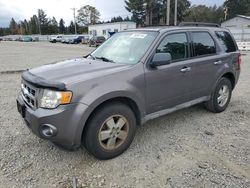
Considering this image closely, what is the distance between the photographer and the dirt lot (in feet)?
10.3

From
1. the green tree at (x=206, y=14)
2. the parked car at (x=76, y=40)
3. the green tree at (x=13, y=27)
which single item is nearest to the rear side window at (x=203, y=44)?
the parked car at (x=76, y=40)

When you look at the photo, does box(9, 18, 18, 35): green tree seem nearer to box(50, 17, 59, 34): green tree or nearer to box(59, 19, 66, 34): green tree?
box(50, 17, 59, 34): green tree

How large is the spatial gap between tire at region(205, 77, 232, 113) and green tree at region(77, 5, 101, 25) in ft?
288

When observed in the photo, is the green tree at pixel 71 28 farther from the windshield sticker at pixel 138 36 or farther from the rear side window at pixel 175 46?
the rear side window at pixel 175 46

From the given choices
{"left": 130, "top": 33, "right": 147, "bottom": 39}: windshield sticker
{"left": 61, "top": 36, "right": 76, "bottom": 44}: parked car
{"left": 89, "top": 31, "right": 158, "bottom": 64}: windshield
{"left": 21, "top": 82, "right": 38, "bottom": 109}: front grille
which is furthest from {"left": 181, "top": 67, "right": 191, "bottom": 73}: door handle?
{"left": 61, "top": 36, "right": 76, "bottom": 44}: parked car

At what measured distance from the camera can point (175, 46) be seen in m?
4.36

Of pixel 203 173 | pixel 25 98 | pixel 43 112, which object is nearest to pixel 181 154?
pixel 203 173

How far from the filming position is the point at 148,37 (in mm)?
4148

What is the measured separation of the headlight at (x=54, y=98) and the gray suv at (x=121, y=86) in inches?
0.5

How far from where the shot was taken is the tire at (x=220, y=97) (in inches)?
205

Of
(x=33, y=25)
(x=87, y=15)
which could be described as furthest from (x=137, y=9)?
(x=33, y=25)

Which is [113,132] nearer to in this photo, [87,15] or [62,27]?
[87,15]

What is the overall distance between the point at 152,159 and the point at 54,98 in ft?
5.23

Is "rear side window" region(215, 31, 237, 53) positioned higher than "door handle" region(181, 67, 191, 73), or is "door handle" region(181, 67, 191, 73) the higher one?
"rear side window" region(215, 31, 237, 53)
